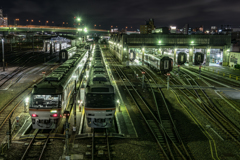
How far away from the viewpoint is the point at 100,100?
1435 cm

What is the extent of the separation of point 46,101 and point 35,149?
3.09 metres

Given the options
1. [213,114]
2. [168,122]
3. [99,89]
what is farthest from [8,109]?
[213,114]

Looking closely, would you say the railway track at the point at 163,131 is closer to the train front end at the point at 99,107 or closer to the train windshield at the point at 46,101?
the train front end at the point at 99,107

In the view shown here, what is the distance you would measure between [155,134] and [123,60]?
4387 centimetres

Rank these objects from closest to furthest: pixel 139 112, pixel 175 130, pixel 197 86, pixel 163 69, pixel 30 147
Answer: pixel 30 147, pixel 175 130, pixel 139 112, pixel 197 86, pixel 163 69

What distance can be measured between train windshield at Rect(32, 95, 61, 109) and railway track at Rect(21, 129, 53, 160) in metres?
2.05

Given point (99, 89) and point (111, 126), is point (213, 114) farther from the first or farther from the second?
point (99, 89)

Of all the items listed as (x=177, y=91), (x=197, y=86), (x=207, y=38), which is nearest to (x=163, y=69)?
(x=197, y=86)

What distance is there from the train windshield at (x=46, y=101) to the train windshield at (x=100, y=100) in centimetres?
204

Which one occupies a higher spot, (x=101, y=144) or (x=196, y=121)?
(x=196, y=121)

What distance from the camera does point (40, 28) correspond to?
13575 centimetres

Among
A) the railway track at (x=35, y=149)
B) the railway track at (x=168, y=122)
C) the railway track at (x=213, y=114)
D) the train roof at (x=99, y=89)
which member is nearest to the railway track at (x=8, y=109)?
the railway track at (x=35, y=149)

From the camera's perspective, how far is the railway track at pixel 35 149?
1177cm

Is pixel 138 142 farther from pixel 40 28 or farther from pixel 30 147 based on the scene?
pixel 40 28
